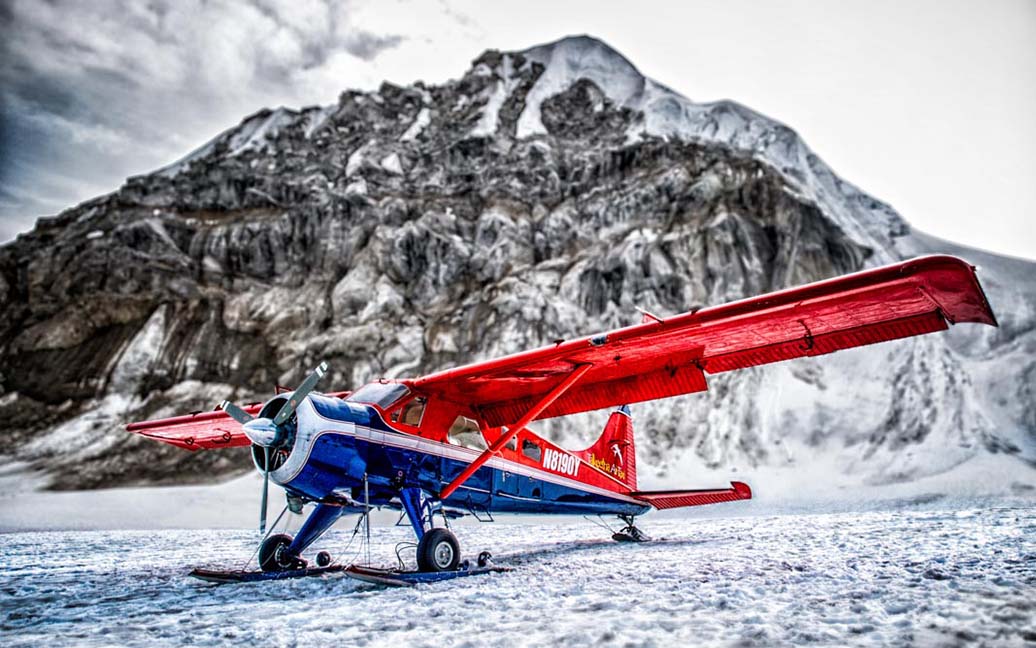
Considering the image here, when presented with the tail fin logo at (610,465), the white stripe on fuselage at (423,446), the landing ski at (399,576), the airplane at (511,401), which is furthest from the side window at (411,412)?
the tail fin logo at (610,465)

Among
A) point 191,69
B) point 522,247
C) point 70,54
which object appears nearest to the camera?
point 70,54

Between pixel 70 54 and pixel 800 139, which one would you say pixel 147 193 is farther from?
pixel 800 139

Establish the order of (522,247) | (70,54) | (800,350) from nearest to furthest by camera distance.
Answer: (800,350) < (70,54) < (522,247)

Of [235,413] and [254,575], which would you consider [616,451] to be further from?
[235,413]

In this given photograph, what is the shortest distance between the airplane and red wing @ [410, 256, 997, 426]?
0.06 ft

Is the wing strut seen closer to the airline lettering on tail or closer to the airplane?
the airplane

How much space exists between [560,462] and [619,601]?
16.9 ft

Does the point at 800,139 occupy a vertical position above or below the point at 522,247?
above

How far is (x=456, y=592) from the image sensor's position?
19.4ft

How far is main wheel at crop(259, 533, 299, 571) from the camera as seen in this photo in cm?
802

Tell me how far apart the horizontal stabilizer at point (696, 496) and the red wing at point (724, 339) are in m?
3.30

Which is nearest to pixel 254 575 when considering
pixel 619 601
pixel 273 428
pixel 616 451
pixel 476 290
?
pixel 273 428

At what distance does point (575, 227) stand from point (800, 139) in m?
22.0

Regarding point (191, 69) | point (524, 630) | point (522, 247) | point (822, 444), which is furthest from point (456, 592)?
point (522, 247)
